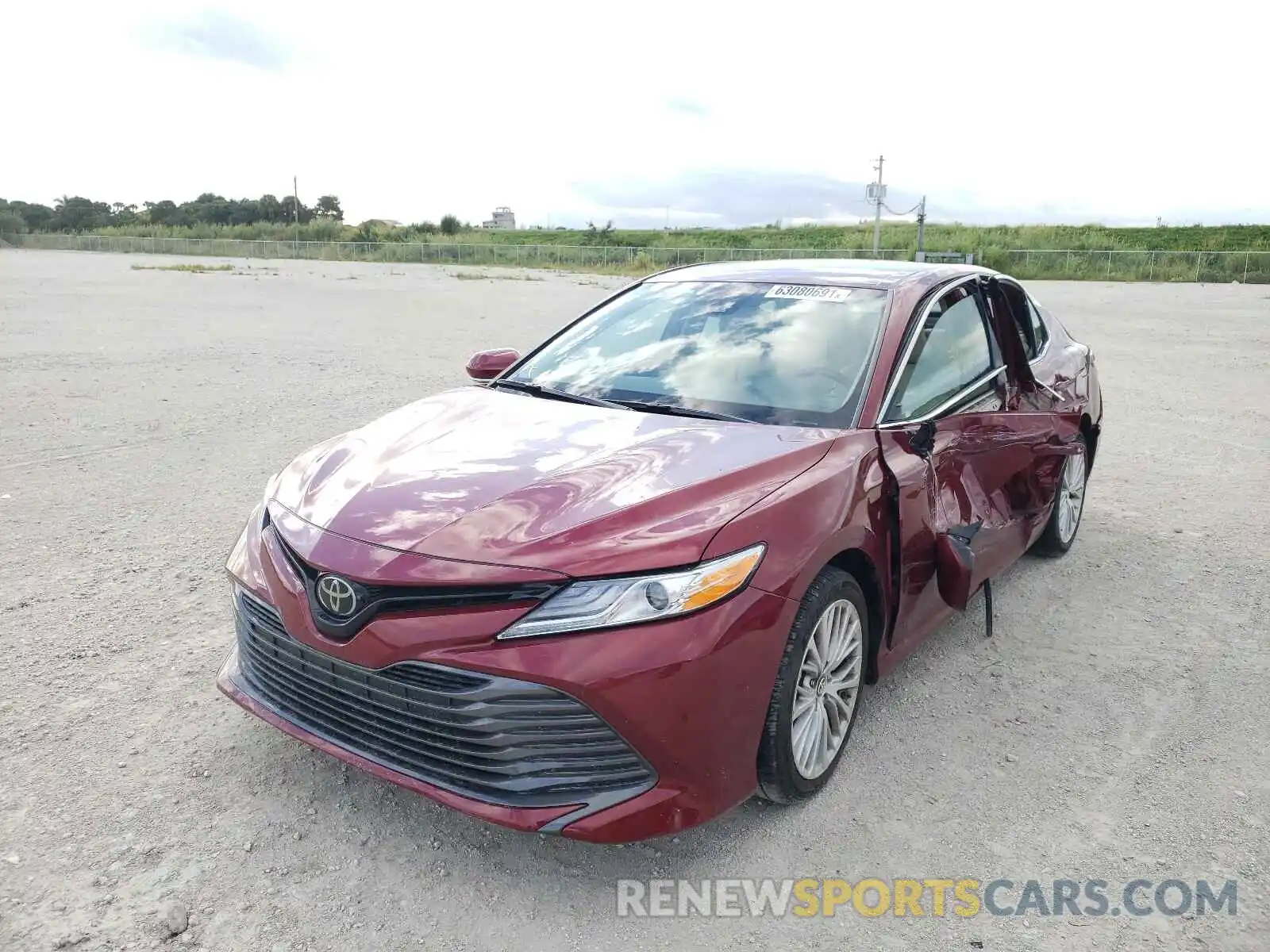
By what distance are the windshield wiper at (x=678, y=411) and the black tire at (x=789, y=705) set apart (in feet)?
2.35

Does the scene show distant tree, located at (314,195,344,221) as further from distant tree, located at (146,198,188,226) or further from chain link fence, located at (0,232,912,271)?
chain link fence, located at (0,232,912,271)

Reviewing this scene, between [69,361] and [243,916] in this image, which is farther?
[69,361]

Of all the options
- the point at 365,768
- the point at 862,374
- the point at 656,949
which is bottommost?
the point at 656,949

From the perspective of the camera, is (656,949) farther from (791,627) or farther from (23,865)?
(23,865)

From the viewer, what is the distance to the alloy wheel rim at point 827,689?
283cm

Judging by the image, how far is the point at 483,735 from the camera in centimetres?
238

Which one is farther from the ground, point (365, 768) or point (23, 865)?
point (365, 768)

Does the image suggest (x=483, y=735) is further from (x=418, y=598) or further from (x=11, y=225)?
(x=11, y=225)

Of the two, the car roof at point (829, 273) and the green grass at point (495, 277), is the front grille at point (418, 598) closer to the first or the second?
the car roof at point (829, 273)

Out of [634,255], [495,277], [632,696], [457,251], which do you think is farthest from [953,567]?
[457,251]

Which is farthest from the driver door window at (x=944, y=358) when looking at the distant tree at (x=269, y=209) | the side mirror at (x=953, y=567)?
the distant tree at (x=269, y=209)

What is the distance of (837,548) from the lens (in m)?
2.82

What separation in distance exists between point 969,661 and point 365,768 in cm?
257

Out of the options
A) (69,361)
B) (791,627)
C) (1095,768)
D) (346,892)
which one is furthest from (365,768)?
(69,361)
